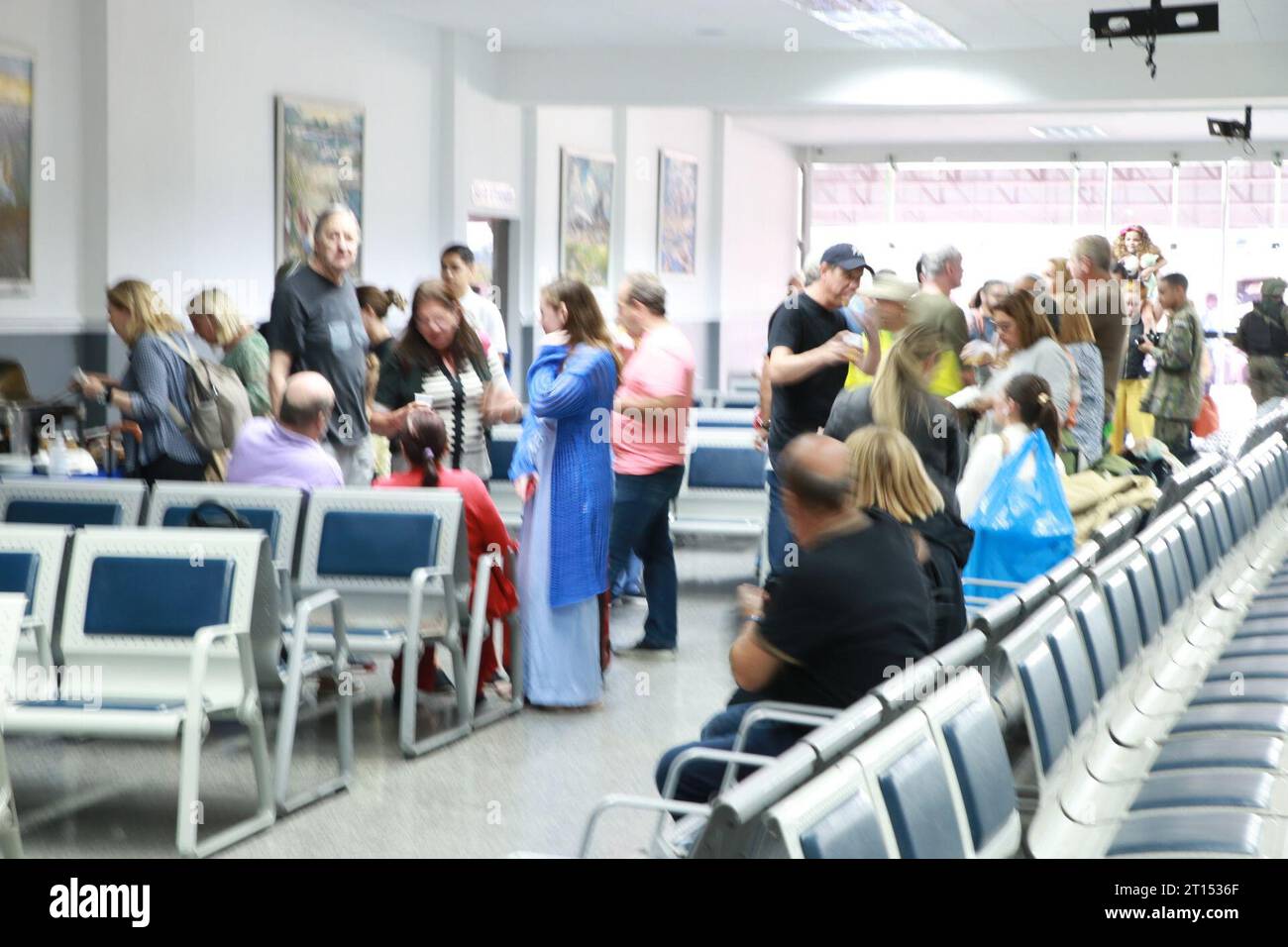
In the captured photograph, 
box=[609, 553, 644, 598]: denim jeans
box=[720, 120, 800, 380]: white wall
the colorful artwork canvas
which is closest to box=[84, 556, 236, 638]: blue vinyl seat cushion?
box=[609, 553, 644, 598]: denim jeans

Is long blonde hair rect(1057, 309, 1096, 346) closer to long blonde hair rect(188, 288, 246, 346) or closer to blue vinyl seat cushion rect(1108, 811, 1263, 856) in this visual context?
long blonde hair rect(188, 288, 246, 346)

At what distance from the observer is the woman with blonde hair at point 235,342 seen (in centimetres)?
646

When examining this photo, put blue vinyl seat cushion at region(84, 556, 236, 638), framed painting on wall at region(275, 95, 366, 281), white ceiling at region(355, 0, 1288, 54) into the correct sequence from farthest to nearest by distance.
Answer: white ceiling at region(355, 0, 1288, 54), framed painting on wall at region(275, 95, 366, 281), blue vinyl seat cushion at region(84, 556, 236, 638)

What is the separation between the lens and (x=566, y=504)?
5457mm

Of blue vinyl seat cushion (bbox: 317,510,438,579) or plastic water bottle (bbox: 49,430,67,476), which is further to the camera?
plastic water bottle (bbox: 49,430,67,476)

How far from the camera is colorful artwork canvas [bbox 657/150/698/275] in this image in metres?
15.4

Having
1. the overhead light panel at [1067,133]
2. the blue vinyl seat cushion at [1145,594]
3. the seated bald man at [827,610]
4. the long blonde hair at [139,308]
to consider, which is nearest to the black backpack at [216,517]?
the long blonde hair at [139,308]

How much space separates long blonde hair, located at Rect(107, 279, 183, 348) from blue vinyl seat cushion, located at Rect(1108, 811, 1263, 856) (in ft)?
12.4

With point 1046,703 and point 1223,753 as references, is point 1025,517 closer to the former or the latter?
point 1223,753

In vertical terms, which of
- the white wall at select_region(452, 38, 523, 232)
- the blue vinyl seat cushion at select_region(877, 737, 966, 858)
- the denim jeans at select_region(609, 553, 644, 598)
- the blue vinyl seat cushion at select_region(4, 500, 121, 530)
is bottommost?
the denim jeans at select_region(609, 553, 644, 598)

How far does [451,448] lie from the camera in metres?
5.79

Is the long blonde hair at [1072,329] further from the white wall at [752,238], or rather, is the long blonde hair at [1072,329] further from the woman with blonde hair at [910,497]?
the white wall at [752,238]

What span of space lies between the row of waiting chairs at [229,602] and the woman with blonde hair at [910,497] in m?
1.52
